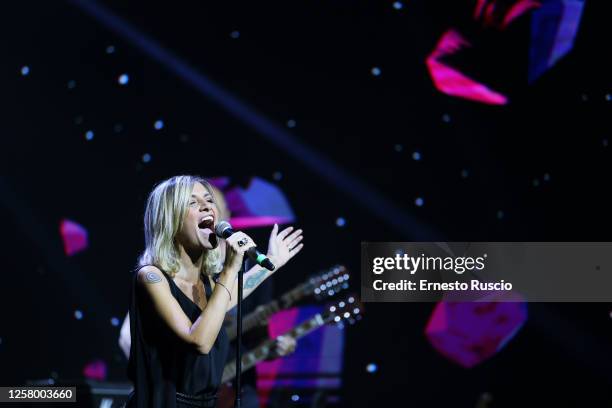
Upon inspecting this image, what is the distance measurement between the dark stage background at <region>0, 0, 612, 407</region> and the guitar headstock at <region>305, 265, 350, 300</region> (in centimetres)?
9

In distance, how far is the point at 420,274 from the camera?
5094 millimetres

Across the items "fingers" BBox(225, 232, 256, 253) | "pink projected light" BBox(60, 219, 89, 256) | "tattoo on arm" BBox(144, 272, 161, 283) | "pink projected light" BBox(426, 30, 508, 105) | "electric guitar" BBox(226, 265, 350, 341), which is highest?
"pink projected light" BBox(426, 30, 508, 105)

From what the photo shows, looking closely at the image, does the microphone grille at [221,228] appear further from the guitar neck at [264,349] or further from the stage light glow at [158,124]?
the stage light glow at [158,124]

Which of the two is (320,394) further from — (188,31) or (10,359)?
(188,31)

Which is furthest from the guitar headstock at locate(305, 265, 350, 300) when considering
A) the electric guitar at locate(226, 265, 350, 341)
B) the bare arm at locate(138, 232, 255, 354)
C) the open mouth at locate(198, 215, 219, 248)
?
the bare arm at locate(138, 232, 255, 354)

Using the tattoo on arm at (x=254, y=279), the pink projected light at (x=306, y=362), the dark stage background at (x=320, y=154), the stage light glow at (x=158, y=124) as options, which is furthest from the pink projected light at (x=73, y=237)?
the tattoo on arm at (x=254, y=279)

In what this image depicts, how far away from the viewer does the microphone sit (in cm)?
A: 229

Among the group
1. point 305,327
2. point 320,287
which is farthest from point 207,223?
point 320,287

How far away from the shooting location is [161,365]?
233 centimetres

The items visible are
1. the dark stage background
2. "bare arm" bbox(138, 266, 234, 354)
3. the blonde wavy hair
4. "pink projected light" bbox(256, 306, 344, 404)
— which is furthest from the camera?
"pink projected light" bbox(256, 306, 344, 404)

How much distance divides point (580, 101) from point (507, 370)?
6.06 ft

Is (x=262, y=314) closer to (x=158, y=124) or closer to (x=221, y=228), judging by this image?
(x=158, y=124)

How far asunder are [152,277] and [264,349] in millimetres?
2637

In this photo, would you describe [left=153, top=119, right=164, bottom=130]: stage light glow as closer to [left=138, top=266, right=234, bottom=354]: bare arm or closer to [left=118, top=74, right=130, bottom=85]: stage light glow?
[left=118, top=74, right=130, bottom=85]: stage light glow
